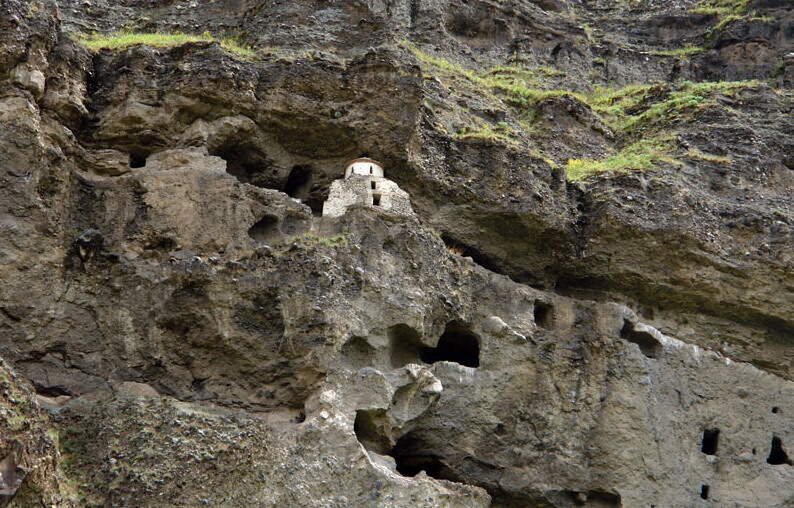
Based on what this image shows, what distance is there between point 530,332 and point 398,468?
348cm

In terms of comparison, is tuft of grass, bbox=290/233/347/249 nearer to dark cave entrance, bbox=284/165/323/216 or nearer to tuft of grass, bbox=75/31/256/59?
dark cave entrance, bbox=284/165/323/216

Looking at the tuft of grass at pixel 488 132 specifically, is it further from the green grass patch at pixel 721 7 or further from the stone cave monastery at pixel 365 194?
the green grass patch at pixel 721 7

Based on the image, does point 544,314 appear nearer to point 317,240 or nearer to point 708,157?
point 317,240

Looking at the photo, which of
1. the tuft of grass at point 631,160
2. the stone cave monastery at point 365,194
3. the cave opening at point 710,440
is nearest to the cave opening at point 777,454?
the cave opening at point 710,440

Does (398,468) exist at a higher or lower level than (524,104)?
lower

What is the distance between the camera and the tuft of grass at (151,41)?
71.7 ft

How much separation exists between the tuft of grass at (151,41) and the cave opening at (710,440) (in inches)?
463

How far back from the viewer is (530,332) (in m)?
19.4

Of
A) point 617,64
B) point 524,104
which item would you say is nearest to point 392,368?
point 524,104

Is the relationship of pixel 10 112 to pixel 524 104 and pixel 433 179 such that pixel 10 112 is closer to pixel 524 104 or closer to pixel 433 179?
pixel 433 179

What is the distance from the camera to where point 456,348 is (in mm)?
19875

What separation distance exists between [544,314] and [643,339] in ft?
6.23

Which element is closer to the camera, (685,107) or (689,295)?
(689,295)

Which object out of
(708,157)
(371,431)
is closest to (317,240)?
(371,431)
